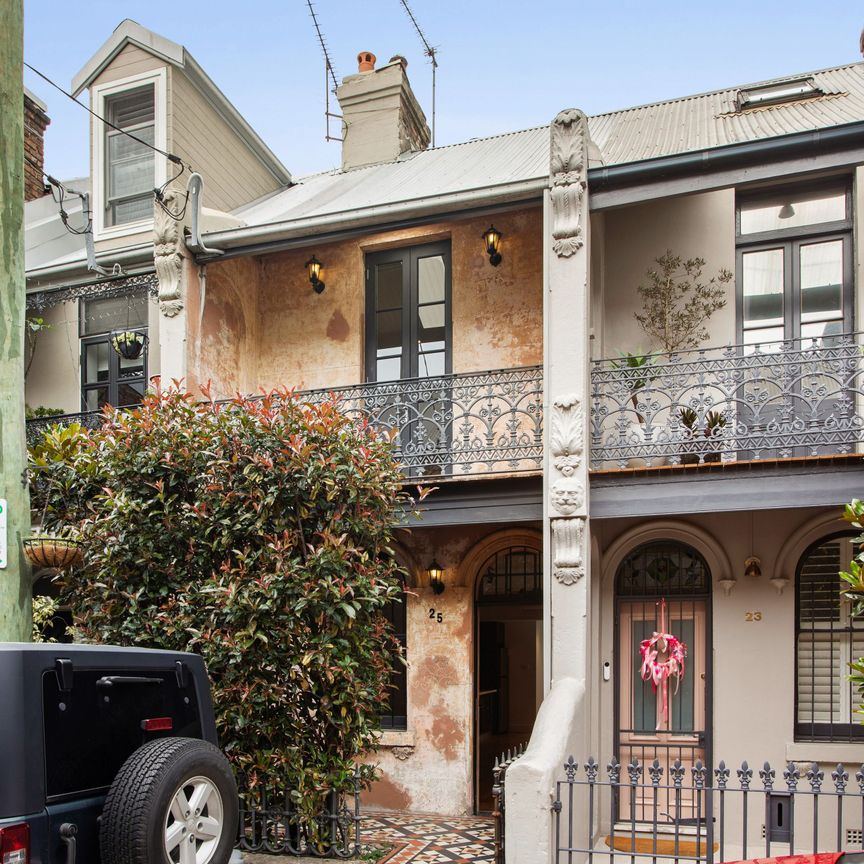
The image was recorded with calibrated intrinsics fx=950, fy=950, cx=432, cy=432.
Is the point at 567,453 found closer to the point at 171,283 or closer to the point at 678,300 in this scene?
the point at 678,300

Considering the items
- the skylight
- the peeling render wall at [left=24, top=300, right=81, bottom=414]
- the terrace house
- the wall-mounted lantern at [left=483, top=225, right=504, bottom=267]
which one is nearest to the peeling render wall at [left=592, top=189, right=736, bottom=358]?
the terrace house

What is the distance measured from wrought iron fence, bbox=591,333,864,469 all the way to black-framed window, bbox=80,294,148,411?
243 inches

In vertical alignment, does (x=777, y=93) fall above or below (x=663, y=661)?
above

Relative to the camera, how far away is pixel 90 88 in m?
13.3

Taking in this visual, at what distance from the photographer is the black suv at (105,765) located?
13.6ft

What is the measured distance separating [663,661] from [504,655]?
8.48 metres

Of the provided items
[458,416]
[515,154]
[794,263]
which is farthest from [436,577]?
[515,154]

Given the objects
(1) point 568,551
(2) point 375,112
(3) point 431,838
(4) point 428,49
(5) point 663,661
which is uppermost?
(4) point 428,49

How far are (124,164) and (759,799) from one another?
36.8 ft

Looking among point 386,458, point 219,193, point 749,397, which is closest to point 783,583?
point 749,397

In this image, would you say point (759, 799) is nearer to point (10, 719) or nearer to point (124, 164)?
point (10, 719)

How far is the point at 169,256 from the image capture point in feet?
36.6

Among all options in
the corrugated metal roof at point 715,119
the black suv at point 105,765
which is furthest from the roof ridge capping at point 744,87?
the black suv at point 105,765

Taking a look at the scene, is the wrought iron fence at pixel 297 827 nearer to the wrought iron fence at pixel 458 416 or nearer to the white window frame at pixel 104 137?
the wrought iron fence at pixel 458 416
